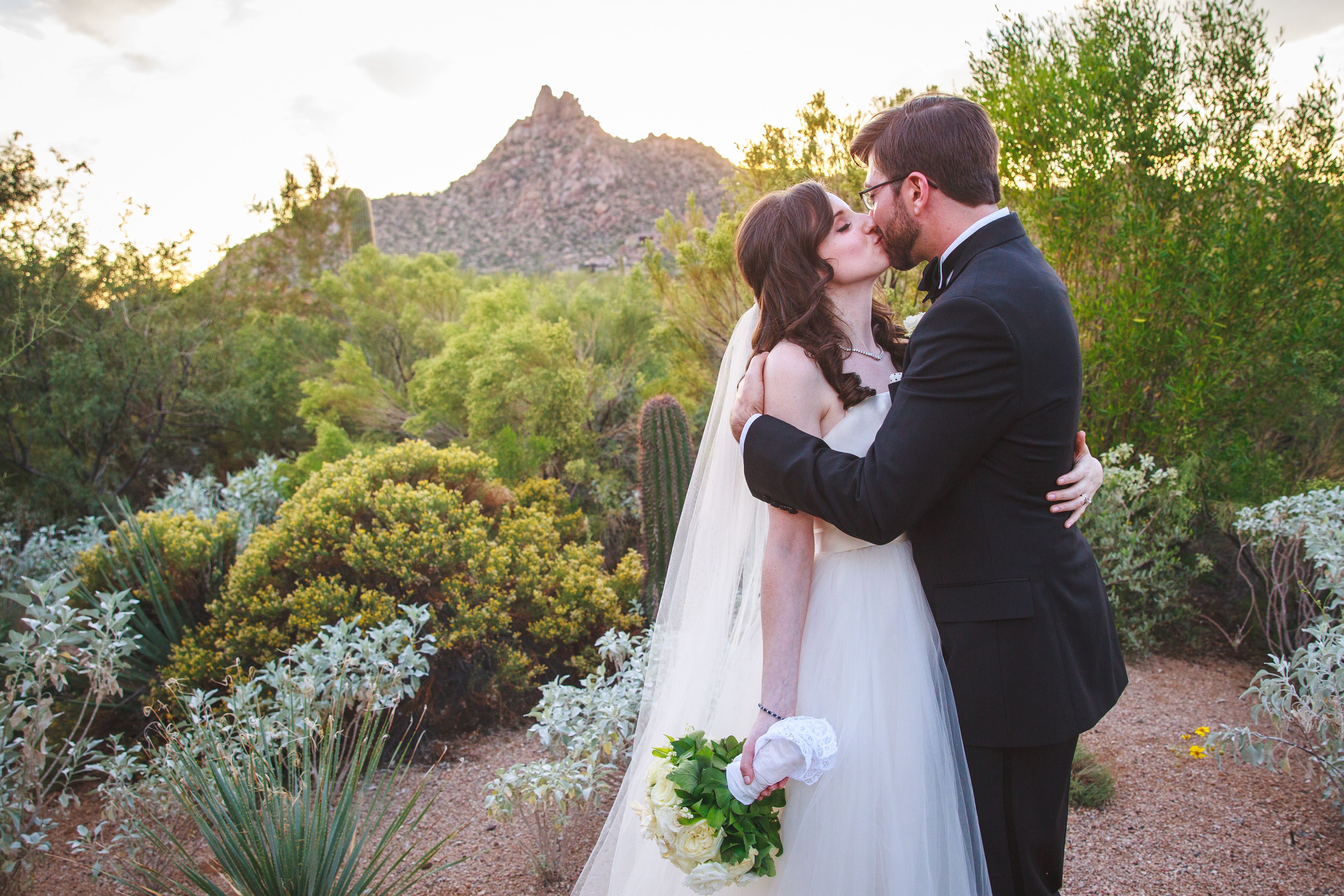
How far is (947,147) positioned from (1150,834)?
2890 millimetres

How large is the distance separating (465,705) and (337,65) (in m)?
11.9

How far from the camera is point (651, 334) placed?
8.07 meters

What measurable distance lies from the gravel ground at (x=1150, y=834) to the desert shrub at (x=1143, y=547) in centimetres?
95

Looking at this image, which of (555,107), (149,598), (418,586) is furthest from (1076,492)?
(555,107)

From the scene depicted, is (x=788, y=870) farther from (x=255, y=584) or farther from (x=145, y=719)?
(x=145, y=719)

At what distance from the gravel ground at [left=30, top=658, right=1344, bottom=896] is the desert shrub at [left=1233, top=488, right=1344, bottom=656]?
0.79 m

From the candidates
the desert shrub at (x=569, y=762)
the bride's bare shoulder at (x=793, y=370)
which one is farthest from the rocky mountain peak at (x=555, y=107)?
the bride's bare shoulder at (x=793, y=370)

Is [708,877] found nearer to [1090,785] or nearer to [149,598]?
[1090,785]

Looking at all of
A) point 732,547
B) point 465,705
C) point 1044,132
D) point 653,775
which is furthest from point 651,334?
point 653,775

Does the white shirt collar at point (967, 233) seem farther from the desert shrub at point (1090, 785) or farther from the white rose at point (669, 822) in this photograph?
the desert shrub at point (1090, 785)

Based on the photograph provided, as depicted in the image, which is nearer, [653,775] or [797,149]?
[653,775]

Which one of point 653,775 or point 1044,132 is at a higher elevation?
point 1044,132

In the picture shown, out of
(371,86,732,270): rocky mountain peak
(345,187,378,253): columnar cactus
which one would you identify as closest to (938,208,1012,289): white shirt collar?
(345,187,378,253): columnar cactus

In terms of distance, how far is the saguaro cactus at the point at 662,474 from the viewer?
500 cm
